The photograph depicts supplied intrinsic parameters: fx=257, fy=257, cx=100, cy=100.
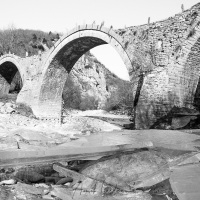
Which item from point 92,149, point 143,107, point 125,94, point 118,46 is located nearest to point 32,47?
point 125,94

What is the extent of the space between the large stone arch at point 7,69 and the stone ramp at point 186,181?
1703 cm

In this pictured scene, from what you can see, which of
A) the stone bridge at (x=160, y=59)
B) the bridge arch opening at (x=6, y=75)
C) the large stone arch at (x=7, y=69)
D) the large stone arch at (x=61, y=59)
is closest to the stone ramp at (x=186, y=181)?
the stone bridge at (x=160, y=59)

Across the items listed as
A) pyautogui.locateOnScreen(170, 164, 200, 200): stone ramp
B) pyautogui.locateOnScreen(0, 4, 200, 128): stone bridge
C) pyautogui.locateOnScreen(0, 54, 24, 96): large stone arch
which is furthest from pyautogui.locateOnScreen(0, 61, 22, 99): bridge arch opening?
pyautogui.locateOnScreen(170, 164, 200, 200): stone ramp

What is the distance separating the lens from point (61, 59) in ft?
47.4

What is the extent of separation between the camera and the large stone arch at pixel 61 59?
11555mm

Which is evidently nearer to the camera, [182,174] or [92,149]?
[182,174]

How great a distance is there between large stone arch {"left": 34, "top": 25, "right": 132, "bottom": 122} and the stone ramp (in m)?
8.57

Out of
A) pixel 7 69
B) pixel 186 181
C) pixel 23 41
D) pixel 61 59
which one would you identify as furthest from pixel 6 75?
pixel 186 181

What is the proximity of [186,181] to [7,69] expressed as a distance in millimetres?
21435

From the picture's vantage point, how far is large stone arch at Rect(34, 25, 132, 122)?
1155cm

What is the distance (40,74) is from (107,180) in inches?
535

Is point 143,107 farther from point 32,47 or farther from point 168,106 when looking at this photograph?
point 32,47

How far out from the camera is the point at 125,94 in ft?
84.3

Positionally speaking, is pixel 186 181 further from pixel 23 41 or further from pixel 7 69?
pixel 23 41
